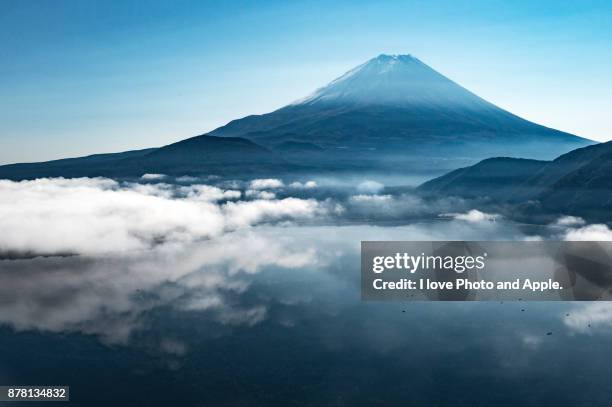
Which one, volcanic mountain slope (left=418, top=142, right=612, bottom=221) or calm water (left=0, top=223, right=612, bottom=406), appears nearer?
calm water (left=0, top=223, right=612, bottom=406)

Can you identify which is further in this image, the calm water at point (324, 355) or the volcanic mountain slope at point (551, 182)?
the volcanic mountain slope at point (551, 182)

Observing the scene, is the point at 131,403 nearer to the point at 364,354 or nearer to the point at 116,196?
the point at 364,354

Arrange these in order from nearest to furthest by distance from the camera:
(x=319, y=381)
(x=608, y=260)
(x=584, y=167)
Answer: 1. (x=319, y=381)
2. (x=608, y=260)
3. (x=584, y=167)

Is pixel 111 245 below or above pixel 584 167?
below

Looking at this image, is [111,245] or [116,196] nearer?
[111,245]

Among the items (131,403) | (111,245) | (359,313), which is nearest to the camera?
(131,403)

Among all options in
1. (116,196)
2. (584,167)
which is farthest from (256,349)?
(116,196)

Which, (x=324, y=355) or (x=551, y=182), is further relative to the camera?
(x=551, y=182)
